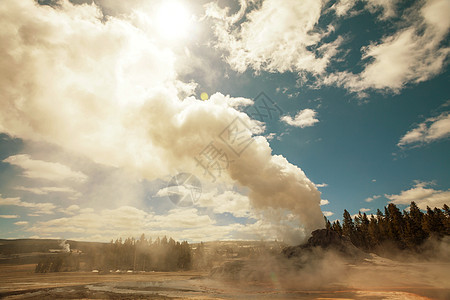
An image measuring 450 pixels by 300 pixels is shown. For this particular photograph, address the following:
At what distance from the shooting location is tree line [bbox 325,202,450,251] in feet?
195

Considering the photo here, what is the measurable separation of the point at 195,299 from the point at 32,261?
154 meters

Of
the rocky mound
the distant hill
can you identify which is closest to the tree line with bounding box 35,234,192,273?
the distant hill

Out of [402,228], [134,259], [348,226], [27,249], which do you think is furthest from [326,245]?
[27,249]

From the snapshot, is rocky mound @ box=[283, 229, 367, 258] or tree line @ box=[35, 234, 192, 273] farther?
tree line @ box=[35, 234, 192, 273]

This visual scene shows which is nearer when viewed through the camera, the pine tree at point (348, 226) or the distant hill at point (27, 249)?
the pine tree at point (348, 226)

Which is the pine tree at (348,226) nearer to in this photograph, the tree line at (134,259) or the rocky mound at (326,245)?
the rocky mound at (326,245)

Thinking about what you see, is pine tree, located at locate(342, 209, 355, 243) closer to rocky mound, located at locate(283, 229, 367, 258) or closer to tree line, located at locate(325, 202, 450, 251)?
tree line, located at locate(325, 202, 450, 251)

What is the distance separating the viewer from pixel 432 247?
58.1 metres

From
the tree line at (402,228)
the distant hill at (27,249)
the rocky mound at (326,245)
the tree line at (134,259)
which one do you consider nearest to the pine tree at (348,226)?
the tree line at (402,228)

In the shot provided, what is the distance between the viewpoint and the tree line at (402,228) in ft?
195

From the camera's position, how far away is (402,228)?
66.8m

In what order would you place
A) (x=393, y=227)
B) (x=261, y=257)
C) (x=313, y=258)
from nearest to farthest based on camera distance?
1. (x=313, y=258)
2. (x=261, y=257)
3. (x=393, y=227)

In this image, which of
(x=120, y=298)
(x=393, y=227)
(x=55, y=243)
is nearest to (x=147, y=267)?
(x=120, y=298)

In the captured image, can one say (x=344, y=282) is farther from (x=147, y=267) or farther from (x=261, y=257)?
(x=147, y=267)
